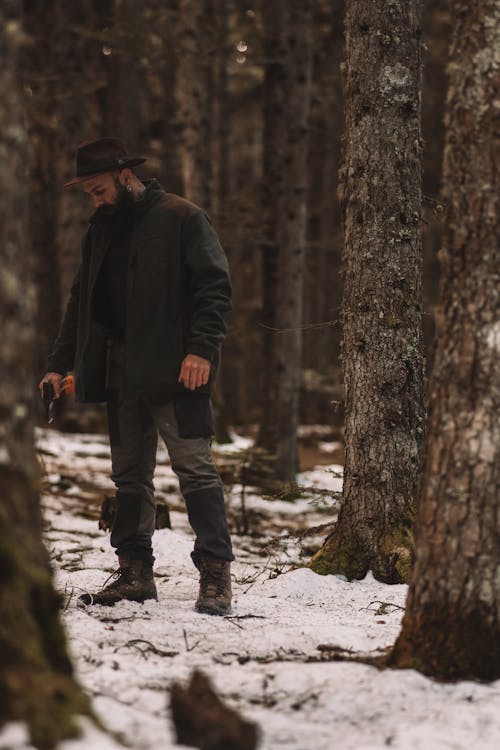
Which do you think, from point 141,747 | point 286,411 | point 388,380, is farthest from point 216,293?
point 286,411

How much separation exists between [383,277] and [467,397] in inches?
92.3

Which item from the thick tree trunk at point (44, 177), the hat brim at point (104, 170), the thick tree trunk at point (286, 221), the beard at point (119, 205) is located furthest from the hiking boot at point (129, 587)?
the thick tree trunk at point (44, 177)

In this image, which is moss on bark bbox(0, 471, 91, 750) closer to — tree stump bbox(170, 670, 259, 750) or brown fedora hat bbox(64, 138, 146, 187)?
tree stump bbox(170, 670, 259, 750)

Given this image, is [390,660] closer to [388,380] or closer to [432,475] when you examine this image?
[432,475]

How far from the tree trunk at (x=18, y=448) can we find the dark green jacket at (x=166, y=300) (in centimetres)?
183

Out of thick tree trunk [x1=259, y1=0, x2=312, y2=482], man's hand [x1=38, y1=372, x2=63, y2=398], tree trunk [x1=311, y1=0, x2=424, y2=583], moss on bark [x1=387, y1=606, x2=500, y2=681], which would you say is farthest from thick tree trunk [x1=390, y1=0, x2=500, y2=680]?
thick tree trunk [x1=259, y1=0, x2=312, y2=482]

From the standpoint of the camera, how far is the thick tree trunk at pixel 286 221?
37.4ft

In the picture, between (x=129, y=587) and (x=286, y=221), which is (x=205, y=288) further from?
(x=286, y=221)

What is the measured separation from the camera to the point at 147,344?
4766mm

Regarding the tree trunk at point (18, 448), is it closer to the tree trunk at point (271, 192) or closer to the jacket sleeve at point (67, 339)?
the jacket sleeve at point (67, 339)

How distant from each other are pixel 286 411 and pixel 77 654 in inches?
328

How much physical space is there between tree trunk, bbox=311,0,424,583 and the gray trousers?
1.24 m

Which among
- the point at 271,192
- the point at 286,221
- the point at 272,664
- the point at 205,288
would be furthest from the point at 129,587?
the point at 271,192

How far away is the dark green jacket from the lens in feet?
15.6
